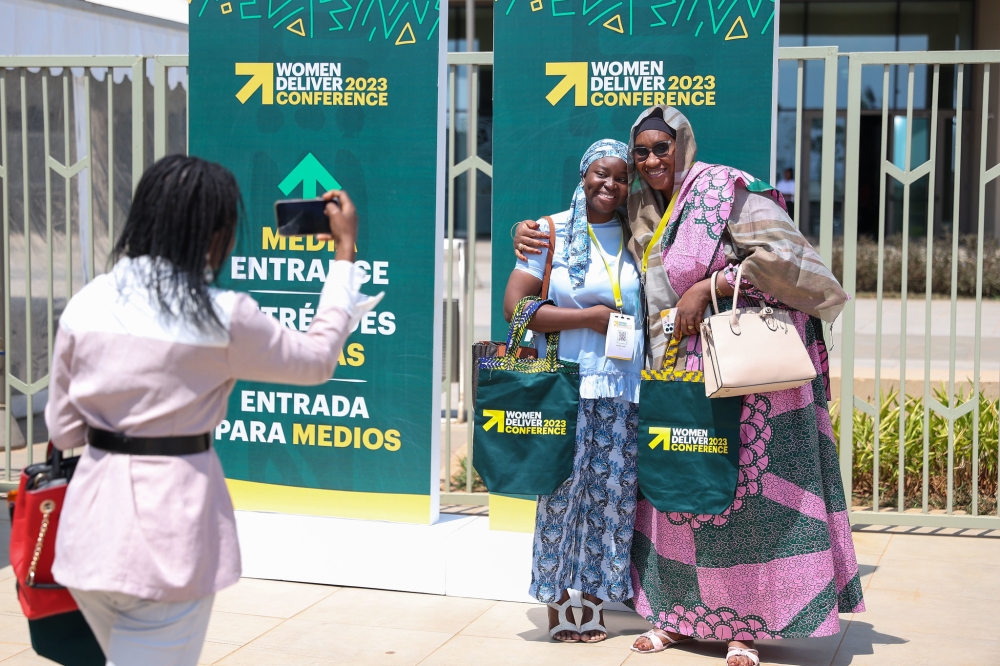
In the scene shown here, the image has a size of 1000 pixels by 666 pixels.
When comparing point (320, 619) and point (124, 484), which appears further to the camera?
point (320, 619)

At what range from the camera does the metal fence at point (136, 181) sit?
18.8 ft

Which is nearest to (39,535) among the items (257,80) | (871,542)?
(257,80)

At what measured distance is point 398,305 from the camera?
5195 millimetres

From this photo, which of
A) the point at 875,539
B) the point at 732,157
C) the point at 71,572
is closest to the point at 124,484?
the point at 71,572

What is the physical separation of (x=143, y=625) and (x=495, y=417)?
208cm

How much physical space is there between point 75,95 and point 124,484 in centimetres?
543

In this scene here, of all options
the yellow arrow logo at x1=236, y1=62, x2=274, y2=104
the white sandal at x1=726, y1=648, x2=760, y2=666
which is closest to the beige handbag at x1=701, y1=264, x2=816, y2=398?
the white sandal at x1=726, y1=648, x2=760, y2=666

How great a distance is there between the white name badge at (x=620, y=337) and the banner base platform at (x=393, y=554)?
1185mm

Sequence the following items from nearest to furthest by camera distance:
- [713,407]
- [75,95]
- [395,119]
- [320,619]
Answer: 1. [713,407]
2. [320,619]
3. [395,119]
4. [75,95]

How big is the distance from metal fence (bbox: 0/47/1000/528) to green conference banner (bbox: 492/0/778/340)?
51cm

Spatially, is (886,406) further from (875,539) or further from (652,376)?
(652,376)

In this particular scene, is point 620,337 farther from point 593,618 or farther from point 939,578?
point 939,578

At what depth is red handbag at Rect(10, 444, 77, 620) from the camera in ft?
8.68

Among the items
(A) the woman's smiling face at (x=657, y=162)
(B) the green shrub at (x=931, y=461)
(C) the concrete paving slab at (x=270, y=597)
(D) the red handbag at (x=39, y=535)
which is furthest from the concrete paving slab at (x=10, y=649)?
A: (B) the green shrub at (x=931, y=461)
